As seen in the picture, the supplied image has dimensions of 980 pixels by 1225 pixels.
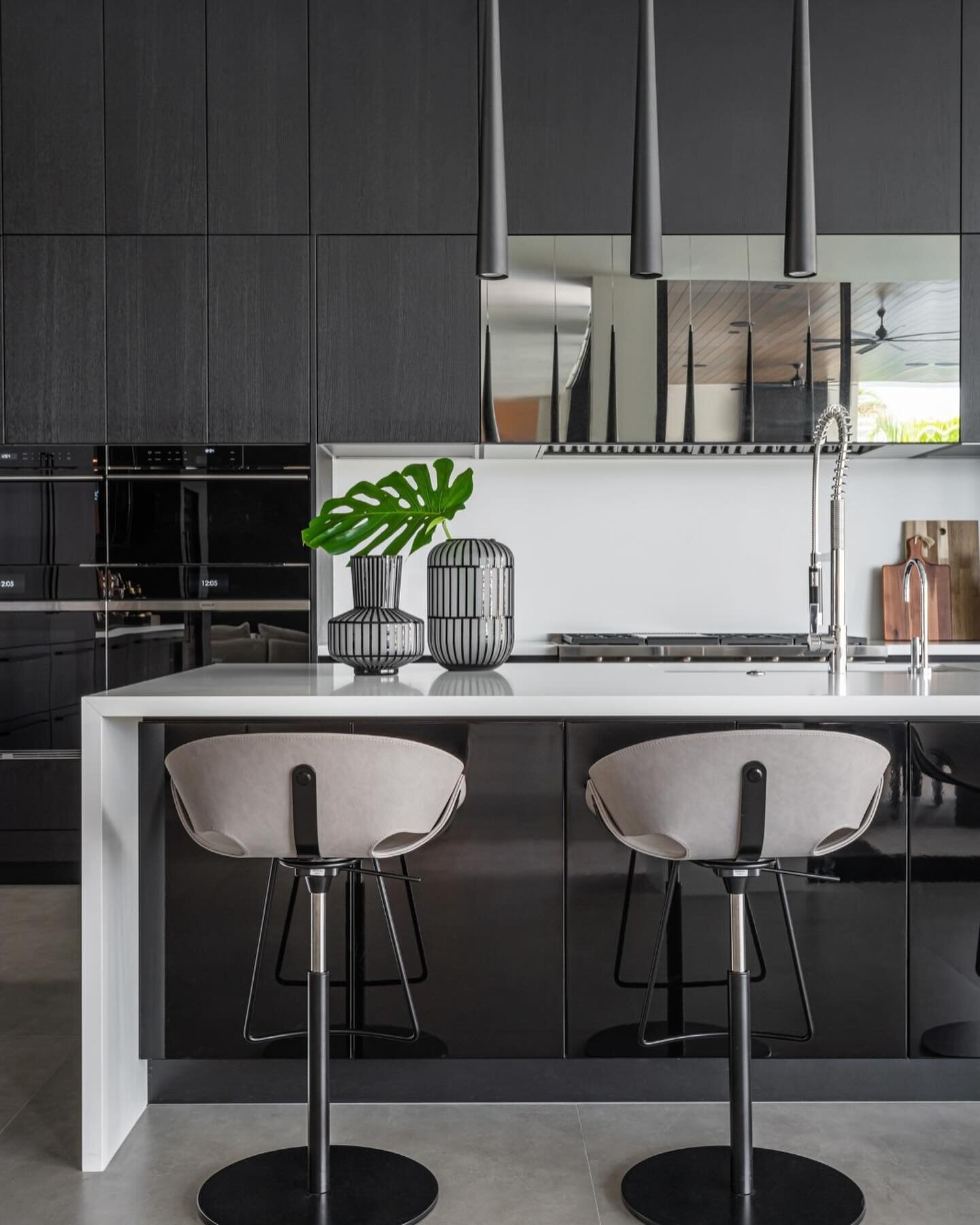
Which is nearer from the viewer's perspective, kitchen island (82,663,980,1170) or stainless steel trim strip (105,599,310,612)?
kitchen island (82,663,980,1170)

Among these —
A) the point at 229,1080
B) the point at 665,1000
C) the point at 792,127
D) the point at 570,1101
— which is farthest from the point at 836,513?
the point at 229,1080

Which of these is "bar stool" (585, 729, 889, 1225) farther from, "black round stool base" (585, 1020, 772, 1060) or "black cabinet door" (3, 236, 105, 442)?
"black cabinet door" (3, 236, 105, 442)

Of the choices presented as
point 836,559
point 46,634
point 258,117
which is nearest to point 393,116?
point 258,117

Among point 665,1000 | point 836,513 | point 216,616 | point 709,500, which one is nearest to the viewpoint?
point 665,1000

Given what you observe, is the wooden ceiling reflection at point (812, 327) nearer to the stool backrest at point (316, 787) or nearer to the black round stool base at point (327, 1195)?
the stool backrest at point (316, 787)

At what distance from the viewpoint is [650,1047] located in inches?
86.0

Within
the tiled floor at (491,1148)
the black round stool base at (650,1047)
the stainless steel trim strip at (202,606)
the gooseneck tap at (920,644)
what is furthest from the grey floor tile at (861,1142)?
the stainless steel trim strip at (202,606)

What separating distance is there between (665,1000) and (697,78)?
11.1 feet

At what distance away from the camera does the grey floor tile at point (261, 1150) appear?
184cm

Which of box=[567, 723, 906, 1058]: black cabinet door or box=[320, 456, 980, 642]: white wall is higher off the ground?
box=[320, 456, 980, 642]: white wall

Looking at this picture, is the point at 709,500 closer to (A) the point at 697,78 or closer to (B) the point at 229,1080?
(A) the point at 697,78

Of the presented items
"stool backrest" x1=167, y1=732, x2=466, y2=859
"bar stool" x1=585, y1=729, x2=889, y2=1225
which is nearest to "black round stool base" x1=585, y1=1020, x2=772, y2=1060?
"bar stool" x1=585, y1=729, x2=889, y2=1225

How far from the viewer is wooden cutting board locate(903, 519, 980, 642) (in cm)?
442

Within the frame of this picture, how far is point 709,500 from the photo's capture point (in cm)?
456
